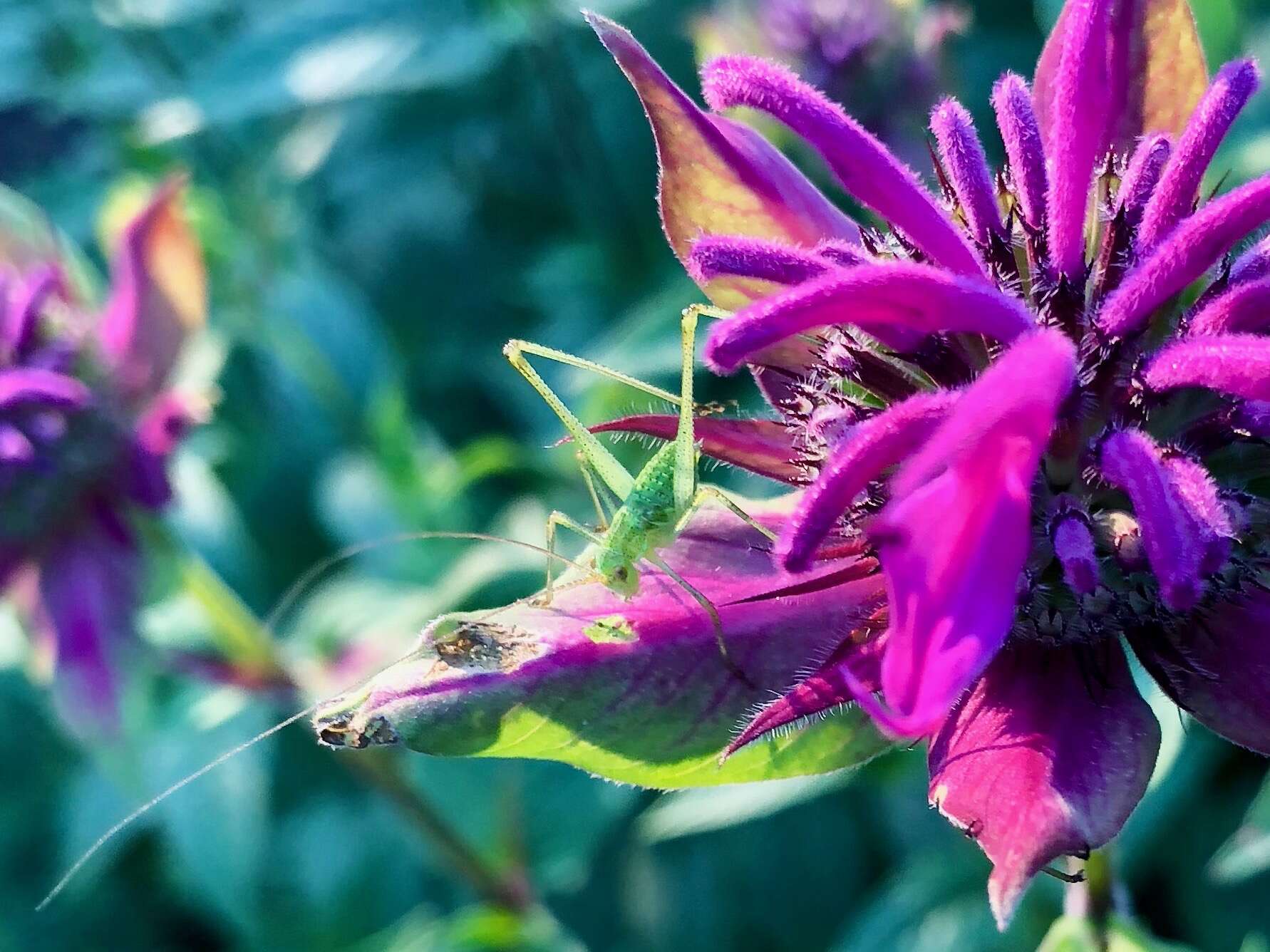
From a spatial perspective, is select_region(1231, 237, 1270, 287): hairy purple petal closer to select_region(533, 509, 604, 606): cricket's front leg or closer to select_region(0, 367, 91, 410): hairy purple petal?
select_region(533, 509, 604, 606): cricket's front leg

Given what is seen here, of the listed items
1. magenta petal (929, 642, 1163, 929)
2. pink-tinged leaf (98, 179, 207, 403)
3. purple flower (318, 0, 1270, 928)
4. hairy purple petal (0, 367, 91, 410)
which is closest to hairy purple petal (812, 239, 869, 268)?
purple flower (318, 0, 1270, 928)

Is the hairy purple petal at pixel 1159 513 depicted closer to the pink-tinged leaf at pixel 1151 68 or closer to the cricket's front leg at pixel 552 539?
the pink-tinged leaf at pixel 1151 68

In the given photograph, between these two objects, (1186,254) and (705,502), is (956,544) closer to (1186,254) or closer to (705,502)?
(1186,254)

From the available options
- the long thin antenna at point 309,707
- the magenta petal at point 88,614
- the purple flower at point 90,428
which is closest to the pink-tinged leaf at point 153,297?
the purple flower at point 90,428

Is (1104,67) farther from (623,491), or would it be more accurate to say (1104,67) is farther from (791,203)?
(623,491)

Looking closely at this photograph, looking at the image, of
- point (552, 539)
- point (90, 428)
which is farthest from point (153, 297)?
point (552, 539)

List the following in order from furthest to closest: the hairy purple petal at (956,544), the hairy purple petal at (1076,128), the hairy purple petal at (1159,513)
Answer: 1. the hairy purple petal at (1076,128)
2. the hairy purple petal at (1159,513)
3. the hairy purple petal at (956,544)
